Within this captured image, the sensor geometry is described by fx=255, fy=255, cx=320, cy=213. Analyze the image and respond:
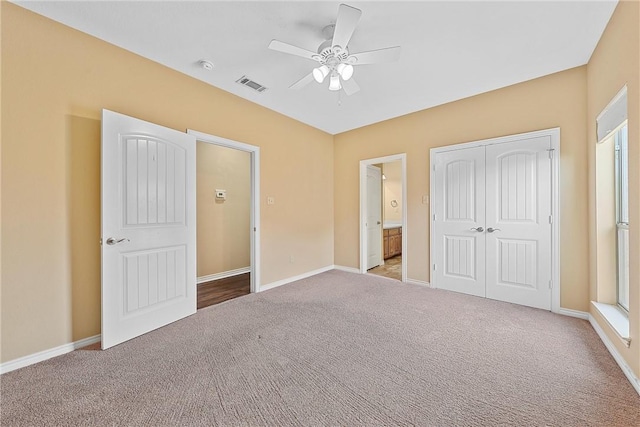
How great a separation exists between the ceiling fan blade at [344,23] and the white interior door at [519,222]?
2506 mm

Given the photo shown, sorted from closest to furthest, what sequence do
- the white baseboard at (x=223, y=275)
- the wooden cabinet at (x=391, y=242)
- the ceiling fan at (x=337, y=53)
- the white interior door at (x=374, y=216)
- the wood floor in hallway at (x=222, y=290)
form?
1. the ceiling fan at (x=337, y=53)
2. the wood floor in hallway at (x=222, y=290)
3. the white baseboard at (x=223, y=275)
4. the white interior door at (x=374, y=216)
5. the wooden cabinet at (x=391, y=242)

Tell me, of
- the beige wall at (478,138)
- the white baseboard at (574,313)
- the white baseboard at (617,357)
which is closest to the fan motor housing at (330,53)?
the beige wall at (478,138)

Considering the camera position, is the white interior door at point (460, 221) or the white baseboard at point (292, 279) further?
the white baseboard at point (292, 279)

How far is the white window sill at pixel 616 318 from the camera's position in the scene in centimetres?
190

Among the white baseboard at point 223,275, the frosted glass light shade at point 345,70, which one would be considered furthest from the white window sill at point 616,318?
the white baseboard at point 223,275

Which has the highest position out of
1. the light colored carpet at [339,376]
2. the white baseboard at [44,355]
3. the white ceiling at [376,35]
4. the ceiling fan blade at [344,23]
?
the white ceiling at [376,35]

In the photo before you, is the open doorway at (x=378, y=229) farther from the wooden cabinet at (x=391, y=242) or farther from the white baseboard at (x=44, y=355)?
the white baseboard at (x=44, y=355)

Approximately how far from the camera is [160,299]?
2.60 meters

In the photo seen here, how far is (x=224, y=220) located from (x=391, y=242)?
156 inches

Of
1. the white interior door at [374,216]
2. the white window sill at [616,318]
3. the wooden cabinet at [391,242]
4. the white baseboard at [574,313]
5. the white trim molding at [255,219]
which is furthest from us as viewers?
the wooden cabinet at [391,242]

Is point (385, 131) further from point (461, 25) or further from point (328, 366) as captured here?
point (328, 366)

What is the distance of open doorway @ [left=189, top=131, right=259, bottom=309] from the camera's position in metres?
3.88

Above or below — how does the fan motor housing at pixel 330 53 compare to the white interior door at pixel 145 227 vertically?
above

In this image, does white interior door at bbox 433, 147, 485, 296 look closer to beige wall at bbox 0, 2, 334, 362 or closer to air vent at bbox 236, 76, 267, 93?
air vent at bbox 236, 76, 267, 93
